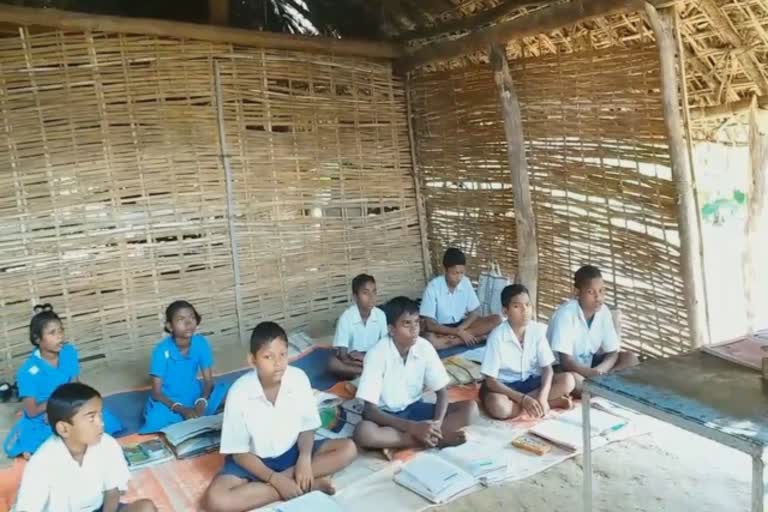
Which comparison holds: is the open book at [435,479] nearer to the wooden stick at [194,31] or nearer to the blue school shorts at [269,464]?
the blue school shorts at [269,464]

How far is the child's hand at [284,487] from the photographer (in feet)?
9.30

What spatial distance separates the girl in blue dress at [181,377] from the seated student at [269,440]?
906 mm

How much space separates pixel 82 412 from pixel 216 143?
10.1ft

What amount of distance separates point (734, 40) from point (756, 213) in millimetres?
1395

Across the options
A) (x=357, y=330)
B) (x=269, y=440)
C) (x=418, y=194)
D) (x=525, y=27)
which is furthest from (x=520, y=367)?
(x=418, y=194)

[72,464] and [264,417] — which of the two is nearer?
[72,464]

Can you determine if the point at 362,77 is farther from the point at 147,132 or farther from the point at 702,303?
the point at 702,303

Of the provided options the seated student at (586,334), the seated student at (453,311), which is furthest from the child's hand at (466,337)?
the seated student at (586,334)

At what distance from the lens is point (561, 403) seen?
3.70m

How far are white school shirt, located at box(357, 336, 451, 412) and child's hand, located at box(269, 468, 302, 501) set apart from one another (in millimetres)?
601

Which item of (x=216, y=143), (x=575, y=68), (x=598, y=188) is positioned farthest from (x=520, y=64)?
(x=216, y=143)

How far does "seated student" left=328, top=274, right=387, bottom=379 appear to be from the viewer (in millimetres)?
4363

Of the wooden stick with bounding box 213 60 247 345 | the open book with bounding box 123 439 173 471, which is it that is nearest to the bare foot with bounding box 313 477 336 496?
the open book with bounding box 123 439 173 471

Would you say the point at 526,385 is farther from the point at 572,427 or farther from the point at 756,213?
the point at 756,213
